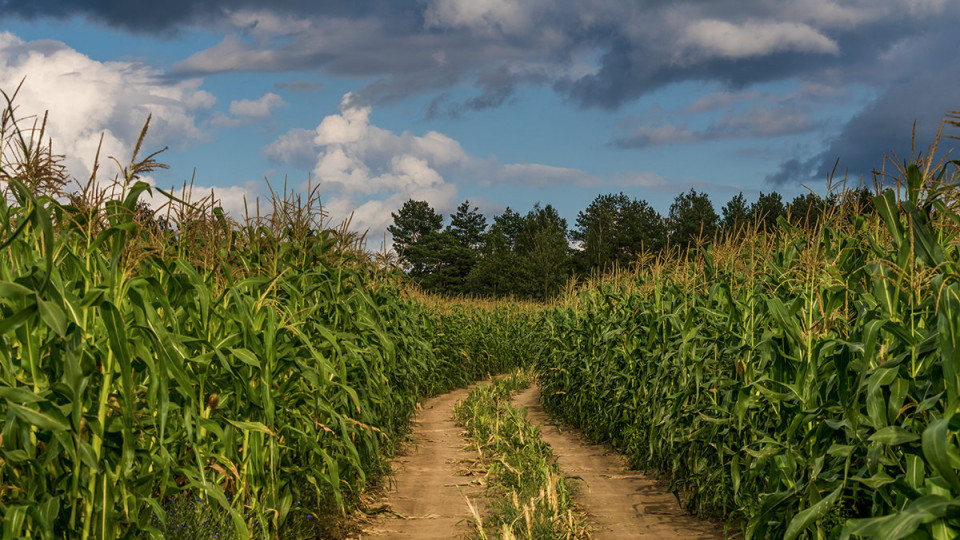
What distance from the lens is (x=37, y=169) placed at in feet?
11.6

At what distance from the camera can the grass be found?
557 cm

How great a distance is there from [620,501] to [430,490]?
1984mm

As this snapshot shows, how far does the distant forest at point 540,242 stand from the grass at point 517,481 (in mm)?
40668

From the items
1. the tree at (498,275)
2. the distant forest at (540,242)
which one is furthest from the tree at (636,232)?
the tree at (498,275)

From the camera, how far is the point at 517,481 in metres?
7.21

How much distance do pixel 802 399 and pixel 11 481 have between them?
4236 mm

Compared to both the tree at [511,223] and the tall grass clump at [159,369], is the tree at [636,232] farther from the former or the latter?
the tall grass clump at [159,369]

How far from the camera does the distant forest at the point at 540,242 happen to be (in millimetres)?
57750

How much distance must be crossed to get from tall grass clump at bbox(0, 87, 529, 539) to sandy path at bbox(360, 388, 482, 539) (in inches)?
20.1

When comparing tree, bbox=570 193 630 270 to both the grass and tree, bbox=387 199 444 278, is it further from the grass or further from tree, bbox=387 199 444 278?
the grass

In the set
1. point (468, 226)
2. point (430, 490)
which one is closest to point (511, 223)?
point (468, 226)

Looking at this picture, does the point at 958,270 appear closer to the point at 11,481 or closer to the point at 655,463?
the point at 11,481

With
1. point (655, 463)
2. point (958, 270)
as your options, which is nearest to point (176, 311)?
point (958, 270)

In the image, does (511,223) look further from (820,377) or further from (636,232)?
(820,377)
